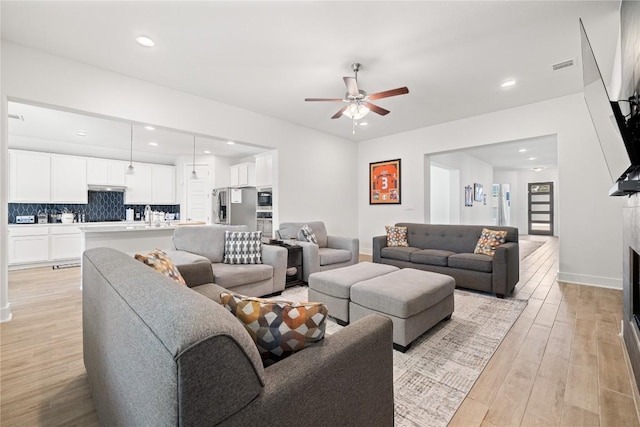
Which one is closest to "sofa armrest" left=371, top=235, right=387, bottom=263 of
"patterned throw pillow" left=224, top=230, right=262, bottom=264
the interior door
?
"patterned throw pillow" left=224, top=230, right=262, bottom=264

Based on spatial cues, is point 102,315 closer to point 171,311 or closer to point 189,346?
point 171,311

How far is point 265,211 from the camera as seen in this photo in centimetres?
566

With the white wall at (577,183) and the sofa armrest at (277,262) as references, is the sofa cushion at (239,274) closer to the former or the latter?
the sofa armrest at (277,262)

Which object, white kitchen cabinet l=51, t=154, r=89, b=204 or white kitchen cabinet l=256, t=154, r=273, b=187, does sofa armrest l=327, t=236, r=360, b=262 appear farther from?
white kitchen cabinet l=51, t=154, r=89, b=204

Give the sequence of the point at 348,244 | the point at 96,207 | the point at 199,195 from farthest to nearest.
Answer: the point at 199,195 → the point at 96,207 → the point at 348,244

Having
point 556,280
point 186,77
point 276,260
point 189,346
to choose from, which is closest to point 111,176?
point 186,77

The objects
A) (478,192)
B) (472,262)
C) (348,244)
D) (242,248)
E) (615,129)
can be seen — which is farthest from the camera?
(478,192)

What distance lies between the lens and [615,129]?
1810 mm

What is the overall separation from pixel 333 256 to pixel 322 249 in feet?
1.27

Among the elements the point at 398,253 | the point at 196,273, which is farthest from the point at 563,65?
the point at 196,273

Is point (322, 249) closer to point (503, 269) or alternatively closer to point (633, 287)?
point (503, 269)

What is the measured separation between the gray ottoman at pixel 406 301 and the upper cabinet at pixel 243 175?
4.71 metres

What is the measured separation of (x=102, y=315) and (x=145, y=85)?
11.0 ft

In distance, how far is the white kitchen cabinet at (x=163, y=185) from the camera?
697 centimetres
